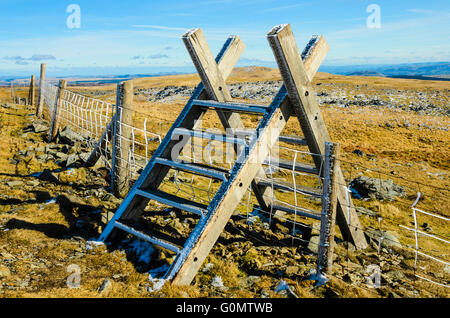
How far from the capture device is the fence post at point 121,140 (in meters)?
6.68

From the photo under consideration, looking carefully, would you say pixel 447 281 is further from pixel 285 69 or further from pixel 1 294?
pixel 1 294

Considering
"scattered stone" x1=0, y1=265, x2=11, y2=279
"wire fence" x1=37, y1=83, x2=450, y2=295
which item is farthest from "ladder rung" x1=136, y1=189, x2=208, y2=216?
"scattered stone" x1=0, y1=265, x2=11, y2=279

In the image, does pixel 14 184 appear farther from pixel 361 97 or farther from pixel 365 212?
pixel 361 97

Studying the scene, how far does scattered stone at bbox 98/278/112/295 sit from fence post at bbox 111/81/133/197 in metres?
3.32

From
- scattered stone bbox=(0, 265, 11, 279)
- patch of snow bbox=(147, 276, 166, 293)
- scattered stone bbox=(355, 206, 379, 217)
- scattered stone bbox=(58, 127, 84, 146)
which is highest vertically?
scattered stone bbox=(355, 206, 379, 217)

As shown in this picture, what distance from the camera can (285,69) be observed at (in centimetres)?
372

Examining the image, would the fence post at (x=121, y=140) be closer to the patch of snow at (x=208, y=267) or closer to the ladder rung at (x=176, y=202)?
the ladder rung at (x=176, y=202)

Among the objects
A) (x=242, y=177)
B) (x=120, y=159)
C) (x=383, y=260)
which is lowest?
(x=120, y=159)

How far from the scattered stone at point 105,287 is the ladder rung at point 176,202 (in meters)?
1.15

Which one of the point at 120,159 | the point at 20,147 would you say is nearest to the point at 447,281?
the point at 120,159

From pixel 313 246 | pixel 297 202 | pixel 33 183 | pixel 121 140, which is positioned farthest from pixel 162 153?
pixel 297 202

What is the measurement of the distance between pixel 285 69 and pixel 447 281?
4186 millimetres

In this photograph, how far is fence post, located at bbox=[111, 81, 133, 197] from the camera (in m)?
6.68

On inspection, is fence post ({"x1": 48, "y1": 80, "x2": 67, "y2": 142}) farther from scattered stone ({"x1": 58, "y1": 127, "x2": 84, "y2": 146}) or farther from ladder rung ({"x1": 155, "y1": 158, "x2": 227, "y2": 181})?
ladder rung ({"x1": 155, "y1": 158, "x2": 227, "y2": 181})
